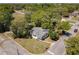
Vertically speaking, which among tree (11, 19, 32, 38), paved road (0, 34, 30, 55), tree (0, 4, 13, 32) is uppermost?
tree (0, 4, 13, 32)

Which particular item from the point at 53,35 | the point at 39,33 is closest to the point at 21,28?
the point at 39,33

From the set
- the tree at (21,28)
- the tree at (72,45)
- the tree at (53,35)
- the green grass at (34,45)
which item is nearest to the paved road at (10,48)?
the green grass at (34,45)

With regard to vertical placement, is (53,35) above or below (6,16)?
below

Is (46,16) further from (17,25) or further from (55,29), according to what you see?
(17,25)

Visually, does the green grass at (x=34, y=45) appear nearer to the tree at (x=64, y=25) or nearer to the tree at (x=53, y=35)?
the tree at (x=53, y=35)

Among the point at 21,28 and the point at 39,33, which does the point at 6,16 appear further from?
the point at 39,33

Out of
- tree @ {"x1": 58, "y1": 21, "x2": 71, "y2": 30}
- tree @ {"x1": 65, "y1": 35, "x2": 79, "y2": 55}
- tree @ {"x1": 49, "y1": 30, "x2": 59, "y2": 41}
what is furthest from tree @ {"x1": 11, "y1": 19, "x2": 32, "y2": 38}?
tree @ {"x1": 65, "y1": 35, "x2": 79, "y2": 55}

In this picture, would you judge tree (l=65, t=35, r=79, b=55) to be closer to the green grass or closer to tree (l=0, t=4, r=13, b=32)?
the green grass
